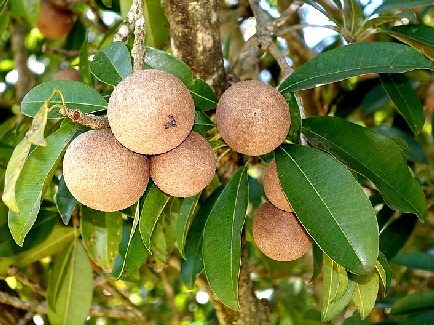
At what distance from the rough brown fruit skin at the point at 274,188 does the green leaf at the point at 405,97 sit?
0.46m

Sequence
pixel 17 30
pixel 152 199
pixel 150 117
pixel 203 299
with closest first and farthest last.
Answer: pixel 150 117 < pixel 152 199 < pixel 17 30 < pixel 203 299

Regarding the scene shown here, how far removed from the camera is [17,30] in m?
2.18

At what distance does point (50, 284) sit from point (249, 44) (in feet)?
2.50

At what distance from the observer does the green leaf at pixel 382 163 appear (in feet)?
3.57

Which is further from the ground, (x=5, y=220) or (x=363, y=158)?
(x=363, y=158)

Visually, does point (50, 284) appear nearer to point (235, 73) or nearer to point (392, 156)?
point (235, 73)

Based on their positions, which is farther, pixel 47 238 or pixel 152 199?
pixel 47 238

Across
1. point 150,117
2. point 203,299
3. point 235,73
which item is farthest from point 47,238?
point 203,299

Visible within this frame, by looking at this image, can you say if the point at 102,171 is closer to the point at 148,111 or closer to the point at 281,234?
the point at 148,111

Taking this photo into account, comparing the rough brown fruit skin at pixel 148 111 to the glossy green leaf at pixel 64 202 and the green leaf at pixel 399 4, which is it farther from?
the green leaf at pixel 399 4

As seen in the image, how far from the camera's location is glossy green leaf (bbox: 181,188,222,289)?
4.72 ft

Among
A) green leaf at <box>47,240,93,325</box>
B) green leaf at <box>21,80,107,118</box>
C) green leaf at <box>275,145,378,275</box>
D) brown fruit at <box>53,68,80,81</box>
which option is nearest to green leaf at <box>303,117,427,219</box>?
green leaf at <box>275,145,378,275</box>

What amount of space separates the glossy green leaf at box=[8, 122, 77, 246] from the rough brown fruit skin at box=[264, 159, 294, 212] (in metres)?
0.35

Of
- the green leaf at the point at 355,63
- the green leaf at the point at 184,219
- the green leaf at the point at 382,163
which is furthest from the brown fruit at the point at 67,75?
the green leaf at the point at 382,163
